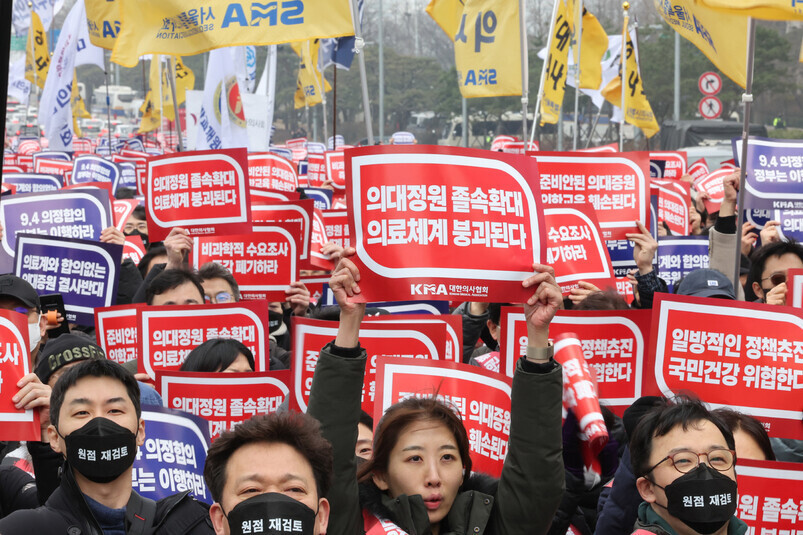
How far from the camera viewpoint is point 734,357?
4680 millimetres

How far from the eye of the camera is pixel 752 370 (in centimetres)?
466

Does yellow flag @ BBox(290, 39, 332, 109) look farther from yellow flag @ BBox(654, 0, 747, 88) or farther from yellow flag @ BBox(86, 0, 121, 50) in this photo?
yellow flag @ BBox(654, 0, 747, 88)

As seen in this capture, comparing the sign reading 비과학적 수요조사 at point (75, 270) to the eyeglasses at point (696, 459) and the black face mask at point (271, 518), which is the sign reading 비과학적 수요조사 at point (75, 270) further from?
the black face mask at point (271, 518)

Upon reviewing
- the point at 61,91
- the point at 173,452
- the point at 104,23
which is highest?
the point at 104,23

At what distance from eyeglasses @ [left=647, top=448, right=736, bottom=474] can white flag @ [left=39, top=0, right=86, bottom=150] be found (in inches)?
548

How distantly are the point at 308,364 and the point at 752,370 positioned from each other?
1.95 meters

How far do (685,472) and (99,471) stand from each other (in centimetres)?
169

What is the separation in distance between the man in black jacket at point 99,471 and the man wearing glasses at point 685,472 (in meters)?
1.28

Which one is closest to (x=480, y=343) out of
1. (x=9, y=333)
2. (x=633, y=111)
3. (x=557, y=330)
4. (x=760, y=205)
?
(x=557, y=330)

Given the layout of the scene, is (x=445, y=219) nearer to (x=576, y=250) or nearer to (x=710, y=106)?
(x=576, y=250)

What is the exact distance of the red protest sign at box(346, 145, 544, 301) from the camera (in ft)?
12.4

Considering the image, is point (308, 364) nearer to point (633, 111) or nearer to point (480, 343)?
point (480, 343)

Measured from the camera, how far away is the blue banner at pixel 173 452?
14.9 feet

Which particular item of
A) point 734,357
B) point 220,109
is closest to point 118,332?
point 734,357
